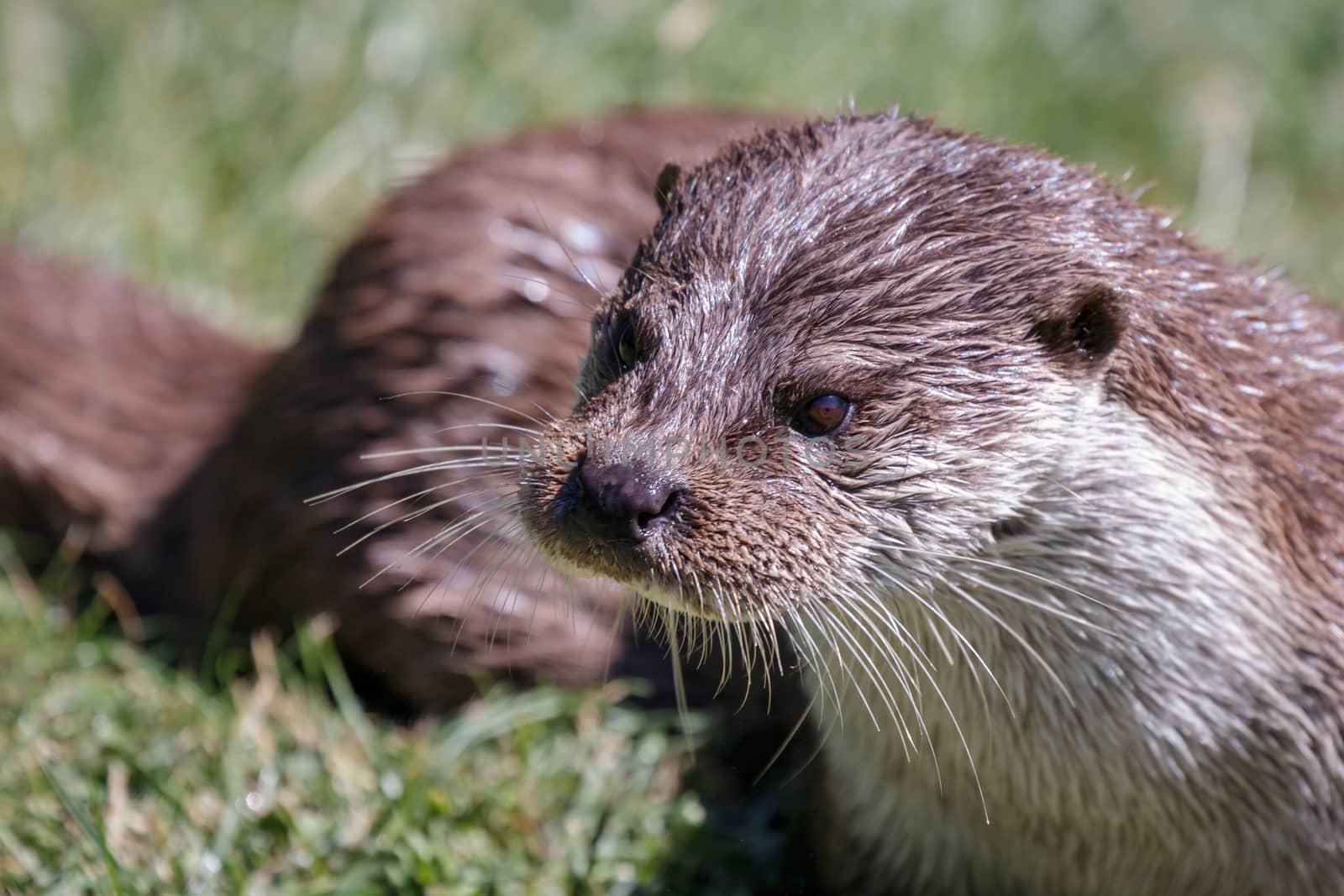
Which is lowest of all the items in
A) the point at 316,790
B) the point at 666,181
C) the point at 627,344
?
the point at 316,790

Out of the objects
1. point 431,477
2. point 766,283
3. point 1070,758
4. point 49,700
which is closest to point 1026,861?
point 1070,758

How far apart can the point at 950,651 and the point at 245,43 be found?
2.95 m

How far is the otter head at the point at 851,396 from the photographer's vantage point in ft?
5.48

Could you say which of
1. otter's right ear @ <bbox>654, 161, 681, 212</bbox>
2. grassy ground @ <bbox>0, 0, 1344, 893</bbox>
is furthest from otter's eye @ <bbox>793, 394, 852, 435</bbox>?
grassy ground @ <bbox>0, 0, 1344, 893</bbox>

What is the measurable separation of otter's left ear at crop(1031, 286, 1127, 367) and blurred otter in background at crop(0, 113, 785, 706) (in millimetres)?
859

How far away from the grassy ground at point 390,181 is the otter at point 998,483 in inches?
18.7

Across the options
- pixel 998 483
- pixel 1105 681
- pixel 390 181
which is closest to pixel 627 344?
pixel 998 483

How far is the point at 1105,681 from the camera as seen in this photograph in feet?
5.93

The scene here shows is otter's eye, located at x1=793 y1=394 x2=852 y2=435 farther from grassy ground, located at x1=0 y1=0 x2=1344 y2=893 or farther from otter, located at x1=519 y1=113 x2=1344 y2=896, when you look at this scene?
grassy ground, located at x1=0 y1=0 x2=1344 y2=893

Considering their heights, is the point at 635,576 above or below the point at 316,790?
above

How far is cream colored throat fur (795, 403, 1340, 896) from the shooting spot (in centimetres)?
176

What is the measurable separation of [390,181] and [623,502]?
2403 mm

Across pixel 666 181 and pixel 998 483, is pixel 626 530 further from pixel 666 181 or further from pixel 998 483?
pixel 666 181

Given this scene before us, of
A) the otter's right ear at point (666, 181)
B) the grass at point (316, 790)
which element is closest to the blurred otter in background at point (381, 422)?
the grass at point (316, 790)
